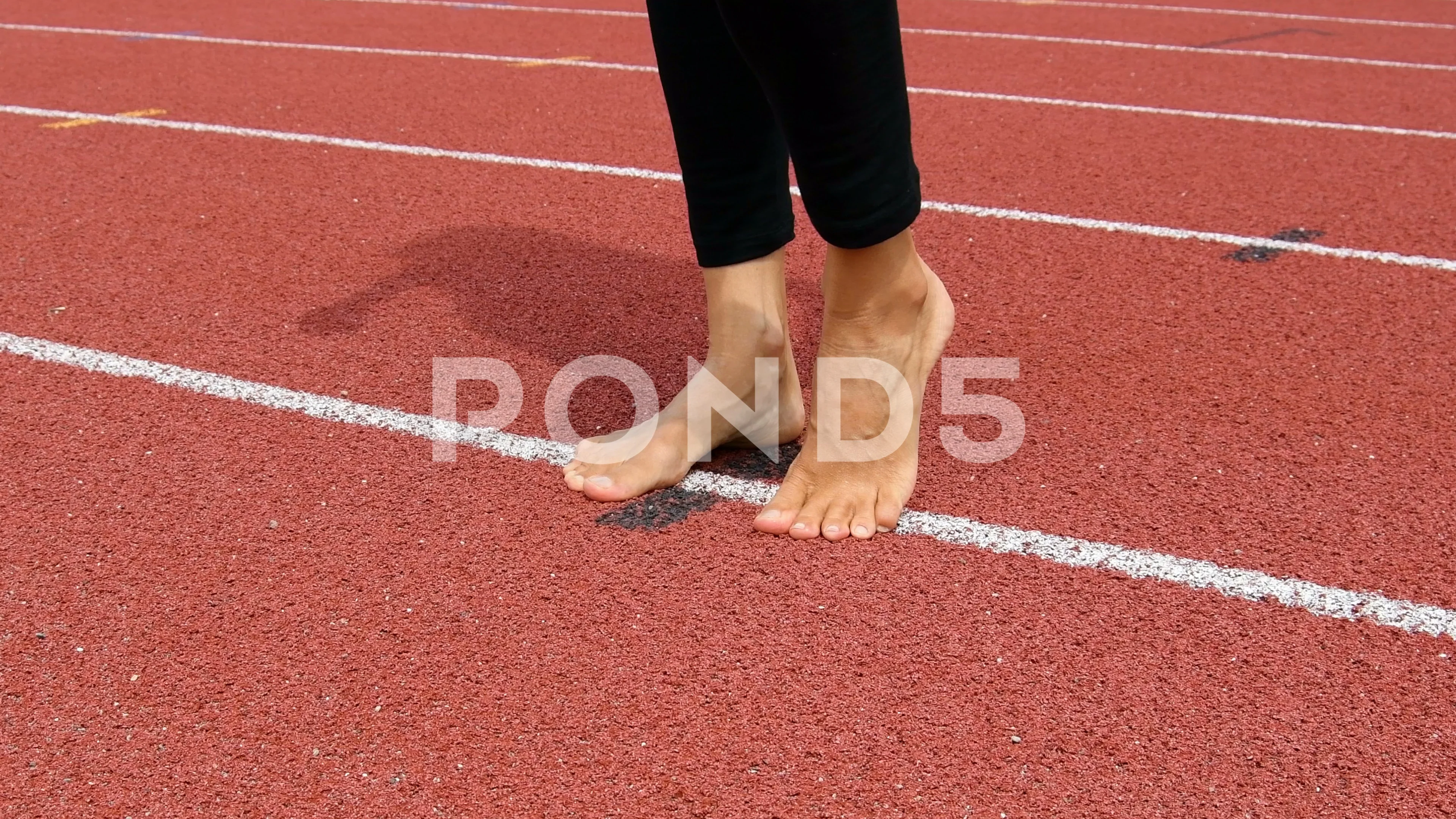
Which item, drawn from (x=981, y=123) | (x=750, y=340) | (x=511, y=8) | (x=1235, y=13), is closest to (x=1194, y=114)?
(x=981, y=123)

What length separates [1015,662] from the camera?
2.01 meters

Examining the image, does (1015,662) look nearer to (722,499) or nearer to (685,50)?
(722,499)

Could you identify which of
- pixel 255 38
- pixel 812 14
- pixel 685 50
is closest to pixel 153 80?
pixel 255 38

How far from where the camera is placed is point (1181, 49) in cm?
817

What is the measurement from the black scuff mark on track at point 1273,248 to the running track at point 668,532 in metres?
0.05

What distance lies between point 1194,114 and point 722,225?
4.53 meters

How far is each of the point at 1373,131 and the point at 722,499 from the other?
4722mm

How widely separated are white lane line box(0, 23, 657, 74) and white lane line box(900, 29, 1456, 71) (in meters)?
2.58

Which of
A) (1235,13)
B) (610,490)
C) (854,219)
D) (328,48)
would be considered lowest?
(1235,13)

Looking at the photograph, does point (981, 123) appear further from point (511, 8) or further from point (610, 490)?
point (511, 8)

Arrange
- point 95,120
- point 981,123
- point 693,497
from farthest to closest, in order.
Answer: point 981,123, point 95,120, point 693,497

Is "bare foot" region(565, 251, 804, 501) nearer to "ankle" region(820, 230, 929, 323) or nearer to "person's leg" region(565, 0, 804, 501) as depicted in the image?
"person's leg" region(565, 0, 804, 501)

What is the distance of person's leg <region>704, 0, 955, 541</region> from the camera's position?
1.89 metres

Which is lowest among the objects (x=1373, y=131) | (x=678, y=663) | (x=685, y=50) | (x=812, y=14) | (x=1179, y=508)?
(x=1373, y=131)
